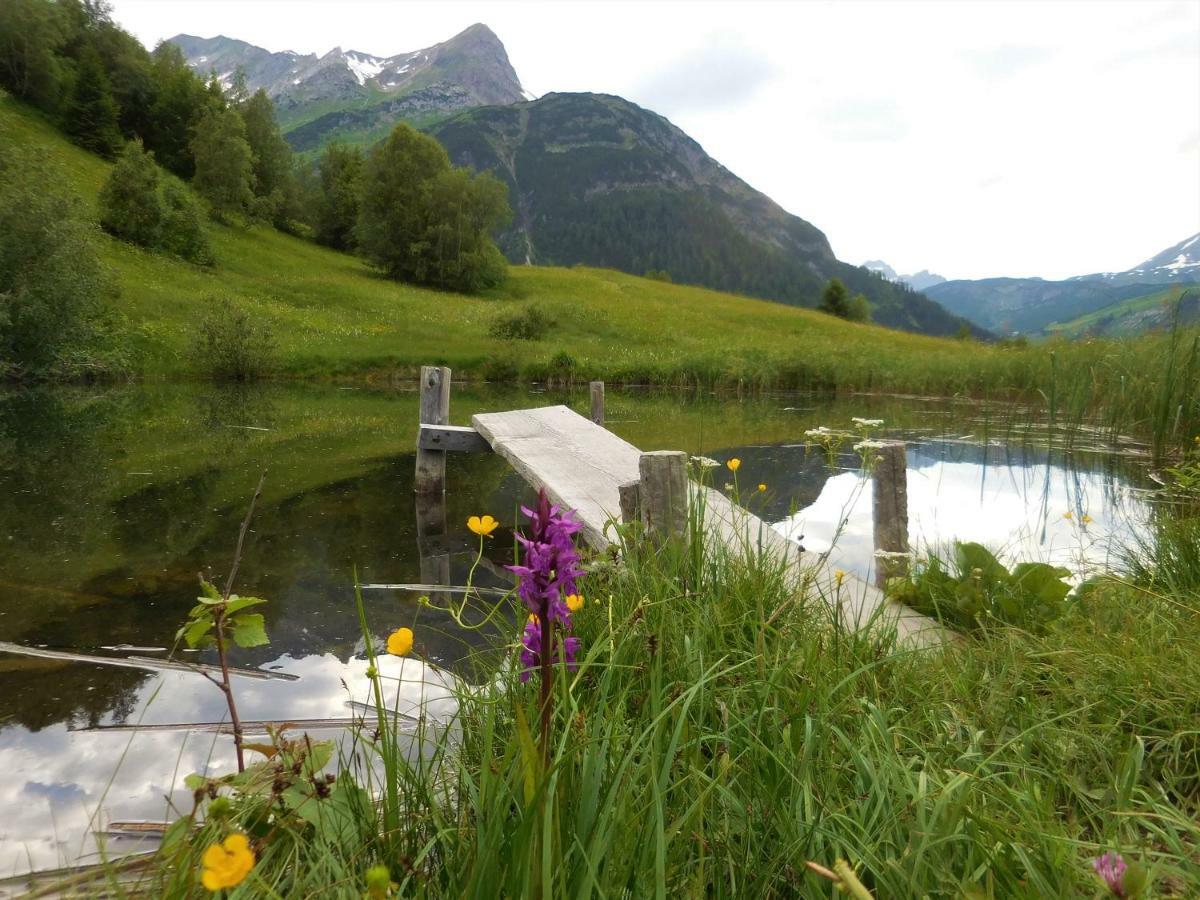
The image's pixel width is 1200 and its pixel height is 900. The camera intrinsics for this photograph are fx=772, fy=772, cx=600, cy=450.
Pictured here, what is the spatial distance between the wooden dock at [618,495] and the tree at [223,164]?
38.3 metres

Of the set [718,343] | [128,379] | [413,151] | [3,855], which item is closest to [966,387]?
[718,343]

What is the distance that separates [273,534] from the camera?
6871 millimetres

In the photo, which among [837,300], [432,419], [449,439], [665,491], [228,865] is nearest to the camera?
[228,865]

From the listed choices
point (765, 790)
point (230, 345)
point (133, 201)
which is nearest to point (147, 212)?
point (133, 201)

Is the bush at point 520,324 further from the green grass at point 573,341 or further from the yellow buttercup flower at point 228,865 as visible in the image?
the yellow buttercup flower at point 228,865

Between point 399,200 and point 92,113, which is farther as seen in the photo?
point 399,200

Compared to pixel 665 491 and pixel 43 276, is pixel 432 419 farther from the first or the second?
pixel 43 276

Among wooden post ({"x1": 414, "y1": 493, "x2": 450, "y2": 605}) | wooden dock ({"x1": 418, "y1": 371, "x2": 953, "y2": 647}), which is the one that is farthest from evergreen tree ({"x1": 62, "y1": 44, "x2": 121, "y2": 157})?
wooden post ({"x1": 414, "y1": 493, "x2": 450, "y2": 605})

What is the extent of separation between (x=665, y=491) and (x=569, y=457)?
10.2 ft

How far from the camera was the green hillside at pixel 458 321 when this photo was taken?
77.9ft

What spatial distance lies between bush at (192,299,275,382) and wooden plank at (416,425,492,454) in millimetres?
15676

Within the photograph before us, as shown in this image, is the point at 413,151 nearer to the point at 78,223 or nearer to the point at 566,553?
the point at 78,223

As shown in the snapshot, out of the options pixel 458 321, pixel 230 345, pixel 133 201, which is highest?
pixel 133 201

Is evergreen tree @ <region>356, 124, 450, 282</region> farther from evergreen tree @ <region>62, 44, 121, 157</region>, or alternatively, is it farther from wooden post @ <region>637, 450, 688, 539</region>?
wooden post @ <region>637, 450, 688, 539</region>
